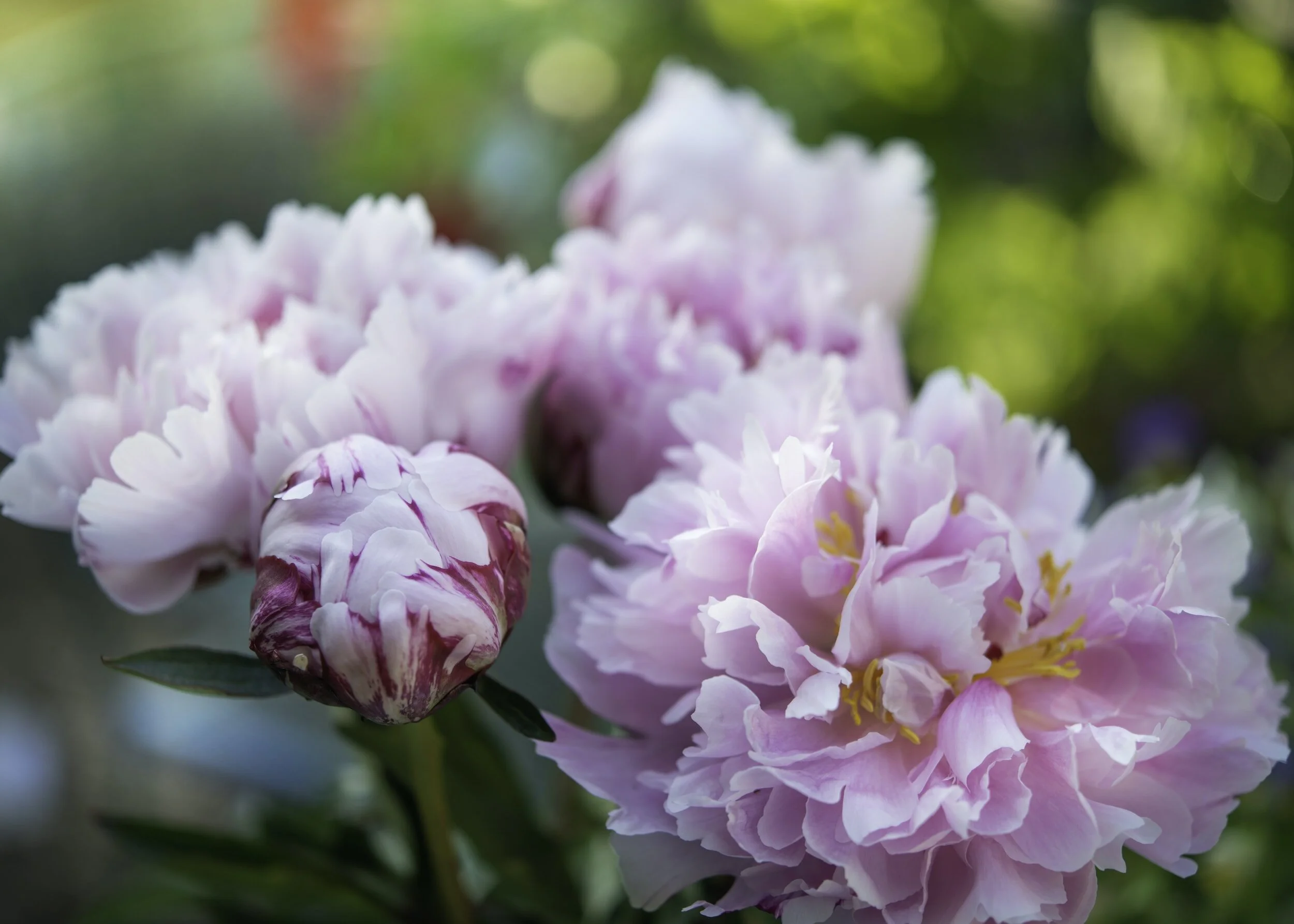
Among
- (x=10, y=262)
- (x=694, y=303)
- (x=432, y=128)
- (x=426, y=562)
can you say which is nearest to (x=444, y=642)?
(x=426, y=562)

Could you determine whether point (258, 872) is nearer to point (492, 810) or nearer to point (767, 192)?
point (492, 810)

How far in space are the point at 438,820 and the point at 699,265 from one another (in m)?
0.14

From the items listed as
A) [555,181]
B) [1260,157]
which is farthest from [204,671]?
[1260,157]

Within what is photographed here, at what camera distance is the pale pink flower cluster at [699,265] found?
0.24 metres

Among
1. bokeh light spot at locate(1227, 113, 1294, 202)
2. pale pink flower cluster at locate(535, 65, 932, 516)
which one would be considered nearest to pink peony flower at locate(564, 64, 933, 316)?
pale pink flower cluster at locate(535, 65, 932, 516)

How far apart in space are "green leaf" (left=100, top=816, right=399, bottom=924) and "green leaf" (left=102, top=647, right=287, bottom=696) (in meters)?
0.07

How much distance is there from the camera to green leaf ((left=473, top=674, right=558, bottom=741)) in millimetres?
196

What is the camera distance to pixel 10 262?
2.37 feet

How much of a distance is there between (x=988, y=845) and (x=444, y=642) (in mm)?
92

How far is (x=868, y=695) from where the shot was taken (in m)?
0.20

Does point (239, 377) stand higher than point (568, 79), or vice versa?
point (239, 377)

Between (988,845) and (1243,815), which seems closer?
(988,845)

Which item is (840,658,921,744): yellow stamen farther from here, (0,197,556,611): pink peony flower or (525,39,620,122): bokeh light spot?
(525,39,620,122): bokeh light spot

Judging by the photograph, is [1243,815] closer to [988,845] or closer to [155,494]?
[988,845]
